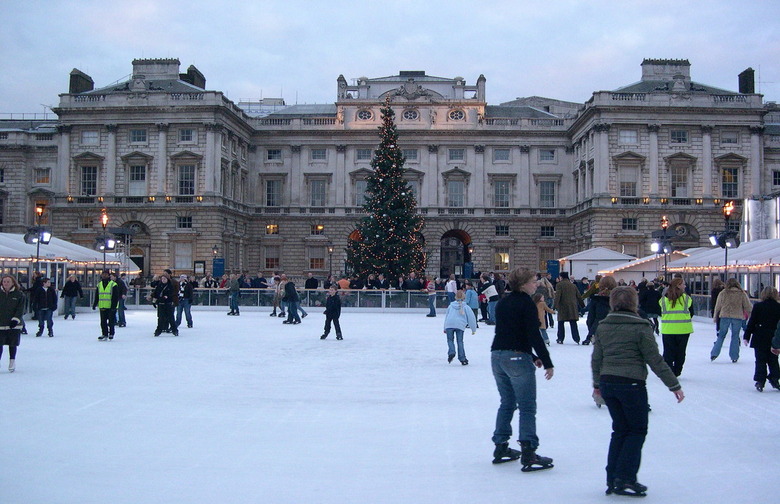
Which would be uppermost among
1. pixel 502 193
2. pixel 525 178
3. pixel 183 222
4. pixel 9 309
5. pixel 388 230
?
pixel 525 178

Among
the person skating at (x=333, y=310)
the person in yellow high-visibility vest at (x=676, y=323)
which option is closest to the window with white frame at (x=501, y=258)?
the person skating at (x=333, y=310)

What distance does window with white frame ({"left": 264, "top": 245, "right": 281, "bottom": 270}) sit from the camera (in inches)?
2457

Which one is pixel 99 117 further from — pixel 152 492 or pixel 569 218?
pixel 152 492

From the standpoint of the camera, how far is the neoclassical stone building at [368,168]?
53.9 metres

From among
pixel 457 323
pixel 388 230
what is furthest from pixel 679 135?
pixel 457 323

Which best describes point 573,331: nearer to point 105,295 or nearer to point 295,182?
point 105,295

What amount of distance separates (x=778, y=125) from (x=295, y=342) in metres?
53.7

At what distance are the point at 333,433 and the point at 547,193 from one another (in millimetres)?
55714

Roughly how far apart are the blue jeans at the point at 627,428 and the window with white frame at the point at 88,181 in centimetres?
5522

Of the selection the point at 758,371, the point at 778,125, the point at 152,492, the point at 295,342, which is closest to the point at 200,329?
the point at 295,342

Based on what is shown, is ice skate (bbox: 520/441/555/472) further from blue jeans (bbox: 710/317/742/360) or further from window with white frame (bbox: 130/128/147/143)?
window with white frame (bbox: 130/128/147/143)

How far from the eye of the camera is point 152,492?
6160 millimetres

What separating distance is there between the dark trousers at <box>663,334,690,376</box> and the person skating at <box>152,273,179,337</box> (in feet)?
43.0

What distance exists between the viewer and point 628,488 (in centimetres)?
608
